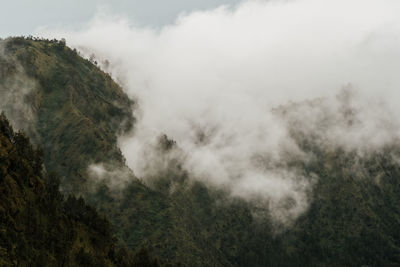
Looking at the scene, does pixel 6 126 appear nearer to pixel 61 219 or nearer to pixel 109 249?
pixel 61 219

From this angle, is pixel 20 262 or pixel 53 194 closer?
pixel 20 262

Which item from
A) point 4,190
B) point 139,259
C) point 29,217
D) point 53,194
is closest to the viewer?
point 4,190

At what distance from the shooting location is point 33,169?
156000 mm

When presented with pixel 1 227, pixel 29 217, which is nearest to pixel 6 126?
pixel 29 217

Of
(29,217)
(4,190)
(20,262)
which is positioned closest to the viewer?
(20,262)

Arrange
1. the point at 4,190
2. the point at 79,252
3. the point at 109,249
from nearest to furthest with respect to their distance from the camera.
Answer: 1. the point at 4,190
2. the point at 79,252
3. the point at 109,249

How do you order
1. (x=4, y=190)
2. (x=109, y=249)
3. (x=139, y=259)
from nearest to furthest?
(x=4, y=190)
(x=109, y=249)
(x=139, y=259)

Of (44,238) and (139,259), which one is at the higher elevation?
(139,259)

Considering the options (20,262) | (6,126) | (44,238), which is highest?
(6,126)

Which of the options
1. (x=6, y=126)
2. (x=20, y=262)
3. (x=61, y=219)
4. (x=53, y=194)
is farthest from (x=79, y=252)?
(x=6, y=126)

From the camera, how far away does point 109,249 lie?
18250 centimetres

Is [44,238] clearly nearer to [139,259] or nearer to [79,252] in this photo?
[79,252]

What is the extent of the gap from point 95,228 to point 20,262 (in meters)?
78.7

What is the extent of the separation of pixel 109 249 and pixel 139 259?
854 inches
